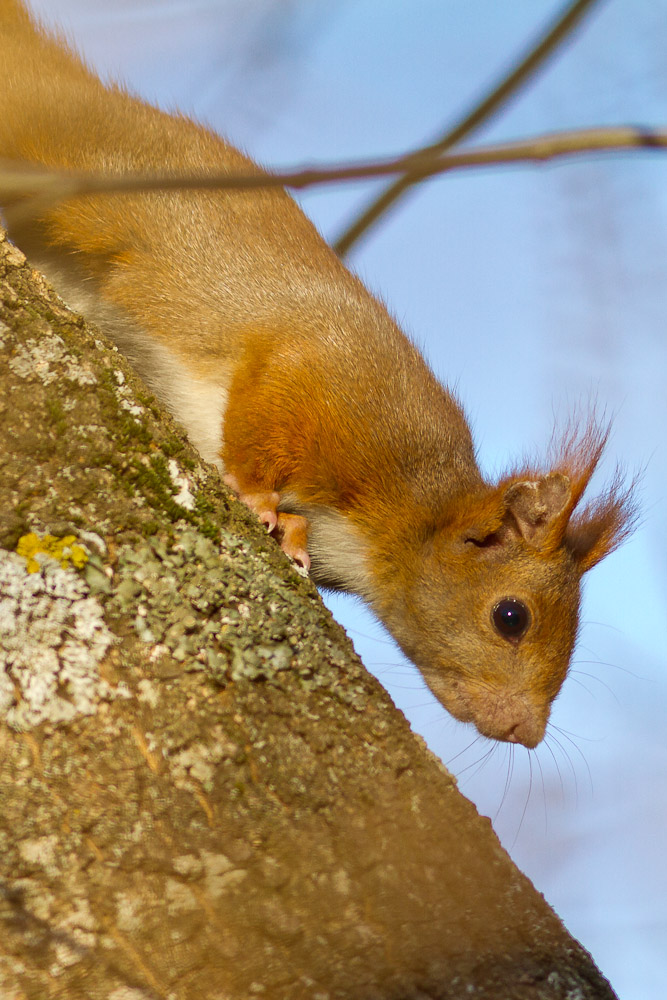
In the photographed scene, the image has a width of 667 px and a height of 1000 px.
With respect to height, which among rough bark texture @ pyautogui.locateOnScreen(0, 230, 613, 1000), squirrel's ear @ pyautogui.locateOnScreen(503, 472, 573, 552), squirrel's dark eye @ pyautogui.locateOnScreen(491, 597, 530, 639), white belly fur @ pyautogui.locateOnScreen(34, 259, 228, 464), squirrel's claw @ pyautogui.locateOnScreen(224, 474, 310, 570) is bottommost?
rough bark texture @ pyautogui.locateOnScreen(0, 230, 613, 1000)

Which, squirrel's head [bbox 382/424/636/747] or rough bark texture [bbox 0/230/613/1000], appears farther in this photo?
squirrel's head [bbox 382/424/636/747]

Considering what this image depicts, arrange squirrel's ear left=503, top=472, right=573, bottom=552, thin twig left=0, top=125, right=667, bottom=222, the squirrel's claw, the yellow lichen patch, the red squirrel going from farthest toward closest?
squirrel's ear left=503, top=472, right=573, bottom=552, the red squirrel, the squirrel's claw, the yellow lichen patch, thin twig left=0, top=125, right=667, bottom=222

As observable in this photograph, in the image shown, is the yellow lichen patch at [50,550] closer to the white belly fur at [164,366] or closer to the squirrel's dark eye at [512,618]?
the white belly fur at [164,366]

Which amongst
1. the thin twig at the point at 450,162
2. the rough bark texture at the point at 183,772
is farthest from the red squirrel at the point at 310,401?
the thin twig at the point at 450,162

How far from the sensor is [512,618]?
3707 millimetres

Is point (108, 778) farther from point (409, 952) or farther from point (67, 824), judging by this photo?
point (409, 952)

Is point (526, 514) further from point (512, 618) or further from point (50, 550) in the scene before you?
point (50, 550)

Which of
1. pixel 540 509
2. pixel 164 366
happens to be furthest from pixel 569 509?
pixel 164 366

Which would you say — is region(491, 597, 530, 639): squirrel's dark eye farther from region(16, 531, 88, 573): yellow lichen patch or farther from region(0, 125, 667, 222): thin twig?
region(0, 125, 667, 222): thin twig

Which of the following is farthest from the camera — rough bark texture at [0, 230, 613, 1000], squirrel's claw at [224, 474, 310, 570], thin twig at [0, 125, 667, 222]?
squirrel's claw at [224, 474, 310, 570]

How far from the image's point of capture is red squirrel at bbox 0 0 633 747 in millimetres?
3463

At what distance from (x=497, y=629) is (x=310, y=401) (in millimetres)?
1085

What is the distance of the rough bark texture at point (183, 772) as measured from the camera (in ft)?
5.11

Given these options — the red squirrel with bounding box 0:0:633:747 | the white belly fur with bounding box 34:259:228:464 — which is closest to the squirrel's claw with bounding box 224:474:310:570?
the red squirrel with bounding box 0:0:633:747
